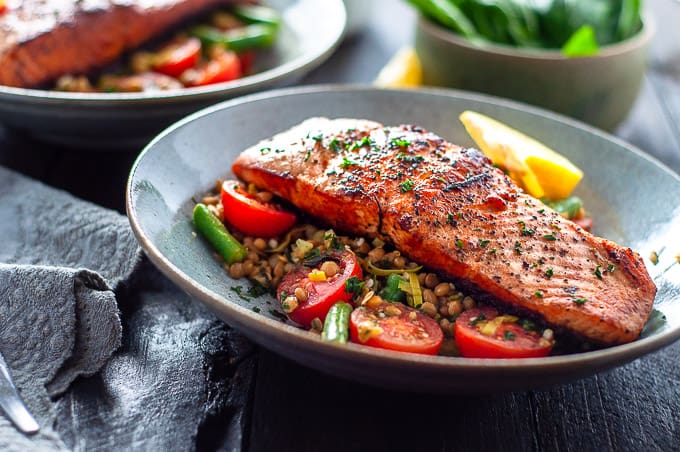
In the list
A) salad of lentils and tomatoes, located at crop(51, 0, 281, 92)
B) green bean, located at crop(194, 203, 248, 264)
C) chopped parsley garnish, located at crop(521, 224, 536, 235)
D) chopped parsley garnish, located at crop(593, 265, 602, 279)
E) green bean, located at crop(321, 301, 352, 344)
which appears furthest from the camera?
salad of lentils and tomatoes, located at crop(51, 0, 281, 92)

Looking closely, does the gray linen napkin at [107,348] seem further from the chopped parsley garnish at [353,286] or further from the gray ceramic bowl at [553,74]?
the gray ceramic bowl at [553,74]

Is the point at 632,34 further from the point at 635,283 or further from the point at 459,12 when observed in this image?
the point at 635,283

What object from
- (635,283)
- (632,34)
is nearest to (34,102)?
(635,283)

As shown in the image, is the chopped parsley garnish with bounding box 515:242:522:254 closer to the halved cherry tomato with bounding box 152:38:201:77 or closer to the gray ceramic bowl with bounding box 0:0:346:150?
the gray ceramic bowl with bounding box 0:0:346:150

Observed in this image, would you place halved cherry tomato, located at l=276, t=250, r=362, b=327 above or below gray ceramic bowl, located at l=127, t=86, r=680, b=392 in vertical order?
below

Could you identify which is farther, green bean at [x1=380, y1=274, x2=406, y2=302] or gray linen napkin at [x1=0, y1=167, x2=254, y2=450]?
green bean at [x1=380, y1=274, x2=406, y2=302]

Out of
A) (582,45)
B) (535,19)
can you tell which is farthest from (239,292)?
(535,19)

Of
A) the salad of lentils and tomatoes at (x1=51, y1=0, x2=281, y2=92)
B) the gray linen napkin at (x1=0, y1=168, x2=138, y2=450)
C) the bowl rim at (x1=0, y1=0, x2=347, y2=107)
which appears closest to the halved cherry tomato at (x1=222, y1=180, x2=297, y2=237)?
the gray linen napkin at (x1=0, y1=168, x2=138, y2=450)

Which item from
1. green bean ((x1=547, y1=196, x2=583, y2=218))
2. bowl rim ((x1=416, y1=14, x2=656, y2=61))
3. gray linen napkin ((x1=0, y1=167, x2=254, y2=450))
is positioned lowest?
gray linen napkin ((x1=0, y1=167, x2=254, y2=450))

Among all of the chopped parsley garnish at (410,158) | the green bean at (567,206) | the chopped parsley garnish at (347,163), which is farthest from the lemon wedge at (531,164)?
the chopped parsley garnish at (347,163)

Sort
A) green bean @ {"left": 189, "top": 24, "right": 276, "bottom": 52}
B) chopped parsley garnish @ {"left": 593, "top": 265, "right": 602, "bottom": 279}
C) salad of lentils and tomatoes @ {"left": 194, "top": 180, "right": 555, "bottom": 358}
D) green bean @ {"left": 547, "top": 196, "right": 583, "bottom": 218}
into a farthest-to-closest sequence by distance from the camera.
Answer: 1. green bean @ {"left": 189, "top": 24, "right": 276, "bottom": 52}
2. green bean @ {"left": 547, "top": 196, "right": 583, "bottom": 218}
3. chopped parsley garnish @ {"left": 593, "top": 265, "right": 602, "bottom": 279}
4. salad of lentils and tomatoes @ {"left": 194, "top": 180, "right": 555, "bottom": 358}
